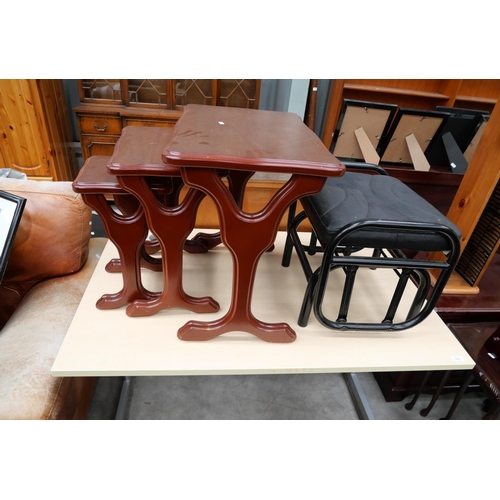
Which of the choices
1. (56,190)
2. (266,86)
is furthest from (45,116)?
(266,86)

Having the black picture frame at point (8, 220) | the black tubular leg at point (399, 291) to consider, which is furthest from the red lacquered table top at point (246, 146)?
the black picture frame at point (8, 220)

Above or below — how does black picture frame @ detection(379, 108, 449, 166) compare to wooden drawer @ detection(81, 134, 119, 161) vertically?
above

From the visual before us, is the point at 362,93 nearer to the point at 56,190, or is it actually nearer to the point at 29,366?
the point at 56,190

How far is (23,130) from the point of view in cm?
216

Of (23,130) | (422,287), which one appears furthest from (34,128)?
(422,287)

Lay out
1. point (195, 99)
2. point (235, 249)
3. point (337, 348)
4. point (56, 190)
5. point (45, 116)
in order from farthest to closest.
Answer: point (195, 99), point (45, 116), point (56, 190), point (337, 348), point (235, 249)

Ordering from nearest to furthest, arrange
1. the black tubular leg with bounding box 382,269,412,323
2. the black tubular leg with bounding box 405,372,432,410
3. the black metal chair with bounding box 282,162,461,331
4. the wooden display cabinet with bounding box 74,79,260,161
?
1. the black metal chair with bounding box 282,162,461,331
2. the black tubular leg with bounding box 382,269,412,323
3. the black tubular leg with bounding box 405,372,432,410
4. the wooden display cabinet with bounding box 74,79,260,161

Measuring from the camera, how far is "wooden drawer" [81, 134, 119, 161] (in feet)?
7.85

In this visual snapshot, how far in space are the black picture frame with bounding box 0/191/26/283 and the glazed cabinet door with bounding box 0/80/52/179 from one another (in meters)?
1.38

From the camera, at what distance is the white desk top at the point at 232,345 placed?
854 millimetres

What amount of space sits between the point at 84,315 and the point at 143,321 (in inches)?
6.6

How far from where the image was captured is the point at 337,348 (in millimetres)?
951

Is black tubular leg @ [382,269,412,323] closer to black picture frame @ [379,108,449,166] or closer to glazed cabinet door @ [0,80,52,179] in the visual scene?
black picture frame @ [379,108,449,166]

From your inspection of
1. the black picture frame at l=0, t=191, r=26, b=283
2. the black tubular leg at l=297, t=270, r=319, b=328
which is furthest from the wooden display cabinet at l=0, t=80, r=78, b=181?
the black tubular leg at l=297, t=270, r=319, b=328
